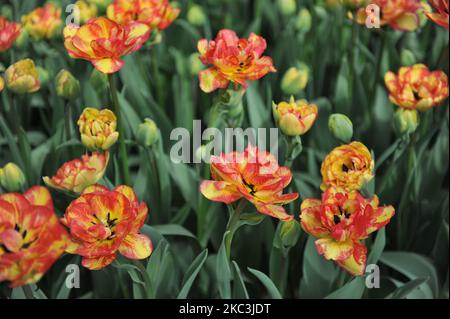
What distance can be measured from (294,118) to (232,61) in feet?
0.27

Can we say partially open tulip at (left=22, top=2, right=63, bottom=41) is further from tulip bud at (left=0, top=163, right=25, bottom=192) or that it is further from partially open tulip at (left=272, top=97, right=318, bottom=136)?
partially open tulip at (left=272, top=97, right=318, bottom=136)

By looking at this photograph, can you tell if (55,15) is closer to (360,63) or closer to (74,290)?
(74,290)

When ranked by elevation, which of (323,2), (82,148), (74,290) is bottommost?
(74,290)

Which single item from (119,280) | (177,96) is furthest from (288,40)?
(119,280)

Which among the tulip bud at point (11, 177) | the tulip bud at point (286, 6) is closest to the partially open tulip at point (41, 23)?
the tulip bud at point (11, 177)

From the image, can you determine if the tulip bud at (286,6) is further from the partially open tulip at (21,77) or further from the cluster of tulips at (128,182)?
the partially open tulip at (21,77)

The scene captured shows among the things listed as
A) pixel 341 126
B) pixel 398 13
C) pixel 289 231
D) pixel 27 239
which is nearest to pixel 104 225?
pixel 27 239

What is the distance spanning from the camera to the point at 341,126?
0.70 metres

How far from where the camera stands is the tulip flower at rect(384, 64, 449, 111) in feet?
2.35

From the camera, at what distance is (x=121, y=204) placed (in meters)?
0.54

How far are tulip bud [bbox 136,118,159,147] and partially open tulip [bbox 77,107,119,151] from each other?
72 mm

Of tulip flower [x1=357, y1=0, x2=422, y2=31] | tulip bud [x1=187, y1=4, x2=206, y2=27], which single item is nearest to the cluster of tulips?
tulip flower [x1=357, y1=0, x2=422, y2=31]

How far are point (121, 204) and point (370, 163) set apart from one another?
0.77 feet

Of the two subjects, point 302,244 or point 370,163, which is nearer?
point 370,163
